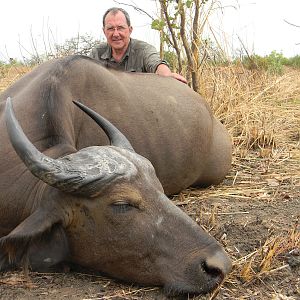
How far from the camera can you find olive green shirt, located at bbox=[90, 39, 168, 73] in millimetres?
6820

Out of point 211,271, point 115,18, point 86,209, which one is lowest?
point 211,271

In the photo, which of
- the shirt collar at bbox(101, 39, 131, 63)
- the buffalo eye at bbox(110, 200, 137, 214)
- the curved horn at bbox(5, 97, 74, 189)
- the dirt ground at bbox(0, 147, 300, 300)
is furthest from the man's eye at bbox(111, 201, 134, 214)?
the shirt collar at bbox(101, 39, 131, 63)

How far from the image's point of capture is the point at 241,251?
3527mm

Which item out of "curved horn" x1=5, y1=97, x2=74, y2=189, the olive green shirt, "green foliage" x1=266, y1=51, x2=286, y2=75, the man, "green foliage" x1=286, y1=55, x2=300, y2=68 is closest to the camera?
"curved horn" x1=5, y1=97, x2=74, y2=189

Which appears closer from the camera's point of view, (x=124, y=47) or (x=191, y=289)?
(x=191, y=289)

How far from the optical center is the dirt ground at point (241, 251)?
3.02m

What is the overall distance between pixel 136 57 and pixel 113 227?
4.34 m

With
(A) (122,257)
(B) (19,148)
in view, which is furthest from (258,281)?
(B) (19,148)

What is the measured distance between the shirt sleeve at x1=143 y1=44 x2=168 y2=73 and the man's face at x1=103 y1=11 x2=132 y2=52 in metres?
0.28

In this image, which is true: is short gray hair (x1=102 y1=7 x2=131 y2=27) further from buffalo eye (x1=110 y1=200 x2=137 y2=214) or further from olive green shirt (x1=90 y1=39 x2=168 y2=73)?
buffalo eye (x1=110 y1=200 x2=137 y2=214)

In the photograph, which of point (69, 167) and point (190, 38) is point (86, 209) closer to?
point (69, 167)

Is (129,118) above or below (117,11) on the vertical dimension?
below

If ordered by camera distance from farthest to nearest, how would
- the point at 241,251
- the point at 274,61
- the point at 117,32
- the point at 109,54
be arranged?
the point at 274,61, the point at 109,54, the point at 117,32, the point at 241,251

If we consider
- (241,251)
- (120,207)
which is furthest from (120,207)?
(241,251)
